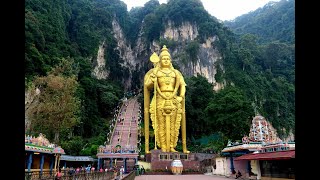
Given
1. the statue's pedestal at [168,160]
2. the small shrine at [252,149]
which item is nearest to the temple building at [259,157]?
the small shrine at [252,149]

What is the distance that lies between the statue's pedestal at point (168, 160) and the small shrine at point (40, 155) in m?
5.04

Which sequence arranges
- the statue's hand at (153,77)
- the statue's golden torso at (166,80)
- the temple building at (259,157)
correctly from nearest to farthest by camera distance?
the temple building at (259,157)
the statue's golden torso at (166,80)
the statue's hand at (153,77)

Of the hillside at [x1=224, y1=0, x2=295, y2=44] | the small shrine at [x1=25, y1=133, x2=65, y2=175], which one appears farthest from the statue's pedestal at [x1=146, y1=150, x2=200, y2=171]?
the hillside at [x1=224, y1=0, x2=295, y2=44]

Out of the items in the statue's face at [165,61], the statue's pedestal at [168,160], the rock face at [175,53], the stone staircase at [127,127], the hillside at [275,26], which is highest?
the hillside at [275,26]

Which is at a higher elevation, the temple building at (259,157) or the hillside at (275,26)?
the hillside at (275,26)

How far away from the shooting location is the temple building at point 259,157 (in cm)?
931

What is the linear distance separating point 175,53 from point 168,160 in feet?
84.2

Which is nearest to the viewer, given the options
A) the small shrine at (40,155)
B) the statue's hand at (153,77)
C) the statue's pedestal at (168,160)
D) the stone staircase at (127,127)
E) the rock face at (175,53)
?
the small shrine at (40,155)

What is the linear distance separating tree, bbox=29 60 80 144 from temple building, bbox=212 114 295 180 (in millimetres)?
9761

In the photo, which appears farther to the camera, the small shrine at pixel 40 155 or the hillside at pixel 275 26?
the hillside at pixel 275 26

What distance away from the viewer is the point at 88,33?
3772 cm

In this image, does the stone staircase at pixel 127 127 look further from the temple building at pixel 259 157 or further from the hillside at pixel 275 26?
the hillside at pixel 275 26

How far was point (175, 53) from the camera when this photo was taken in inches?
1582
